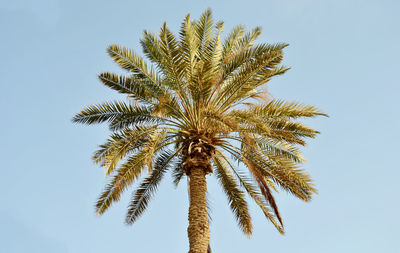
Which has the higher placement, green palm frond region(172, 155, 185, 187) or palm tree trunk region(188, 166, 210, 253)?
green palm frond region(172, 155, 185, 187)

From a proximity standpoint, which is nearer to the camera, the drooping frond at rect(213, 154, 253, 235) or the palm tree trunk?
the palm tree trunk

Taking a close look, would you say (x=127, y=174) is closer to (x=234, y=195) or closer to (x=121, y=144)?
(x=121, y=144)

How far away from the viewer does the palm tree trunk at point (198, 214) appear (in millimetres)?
12469

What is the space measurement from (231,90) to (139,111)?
2.82 meters

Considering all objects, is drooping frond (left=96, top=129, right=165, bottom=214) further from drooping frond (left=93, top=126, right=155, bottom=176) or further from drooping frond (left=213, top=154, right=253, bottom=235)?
drooping frond (left=213, top=154, right=253, bottom=235)

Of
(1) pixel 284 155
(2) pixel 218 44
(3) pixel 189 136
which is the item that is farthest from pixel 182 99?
(1) pixel 284 155

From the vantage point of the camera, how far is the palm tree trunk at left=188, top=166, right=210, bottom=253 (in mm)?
12469

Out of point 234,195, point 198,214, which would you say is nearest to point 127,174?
point 198,214

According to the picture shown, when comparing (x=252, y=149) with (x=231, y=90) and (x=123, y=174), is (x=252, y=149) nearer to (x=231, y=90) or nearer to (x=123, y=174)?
(x=231, y=90)

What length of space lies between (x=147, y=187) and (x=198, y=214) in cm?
301

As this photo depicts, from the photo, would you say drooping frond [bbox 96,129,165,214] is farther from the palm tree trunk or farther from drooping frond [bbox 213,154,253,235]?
drooping frond [bbox 213,154,253,235]

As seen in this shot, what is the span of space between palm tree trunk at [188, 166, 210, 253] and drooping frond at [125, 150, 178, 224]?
1.82 m

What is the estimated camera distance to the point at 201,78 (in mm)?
13359

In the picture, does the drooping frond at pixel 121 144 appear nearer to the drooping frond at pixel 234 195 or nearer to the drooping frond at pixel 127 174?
the drooping frond at pixel 127 174
